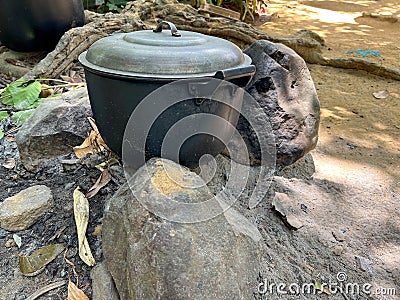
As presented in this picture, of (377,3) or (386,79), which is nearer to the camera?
(386,79)

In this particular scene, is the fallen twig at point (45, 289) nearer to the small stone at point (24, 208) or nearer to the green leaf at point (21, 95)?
the small stone at point (24, 208)

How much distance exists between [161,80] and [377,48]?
4287mm

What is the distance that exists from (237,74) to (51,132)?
1.15 meters

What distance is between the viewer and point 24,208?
1.61 meters

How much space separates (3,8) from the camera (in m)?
3.00

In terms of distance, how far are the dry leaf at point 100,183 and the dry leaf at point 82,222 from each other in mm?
36

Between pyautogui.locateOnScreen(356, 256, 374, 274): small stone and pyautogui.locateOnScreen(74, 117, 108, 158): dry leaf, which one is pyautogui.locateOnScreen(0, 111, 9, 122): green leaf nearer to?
pyautogui.locateOnScreen(74, 117, 108, 158): dry leaf

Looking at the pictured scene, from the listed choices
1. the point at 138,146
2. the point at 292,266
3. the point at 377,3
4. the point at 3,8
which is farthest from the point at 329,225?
the point at 377,3

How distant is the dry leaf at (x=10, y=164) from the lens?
2018mm

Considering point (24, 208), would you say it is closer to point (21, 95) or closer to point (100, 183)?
point (100, 183)

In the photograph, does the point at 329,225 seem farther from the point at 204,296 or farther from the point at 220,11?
the point at 220,11

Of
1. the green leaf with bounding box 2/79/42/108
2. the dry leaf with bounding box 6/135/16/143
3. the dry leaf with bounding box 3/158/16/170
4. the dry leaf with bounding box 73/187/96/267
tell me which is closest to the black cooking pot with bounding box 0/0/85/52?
the green leaf with bounding box 2/79/42/108

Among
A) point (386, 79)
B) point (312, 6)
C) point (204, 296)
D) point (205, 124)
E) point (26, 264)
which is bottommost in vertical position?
point (312, 6)

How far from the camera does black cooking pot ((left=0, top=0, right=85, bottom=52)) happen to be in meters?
2.97
